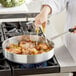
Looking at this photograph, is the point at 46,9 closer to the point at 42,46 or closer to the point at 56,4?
the point at 56,4

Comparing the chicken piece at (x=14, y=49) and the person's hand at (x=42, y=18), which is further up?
the person's hand at (x=42, y=18)

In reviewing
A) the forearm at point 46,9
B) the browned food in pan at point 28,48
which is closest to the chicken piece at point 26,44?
the browned food in pan at point 28,48

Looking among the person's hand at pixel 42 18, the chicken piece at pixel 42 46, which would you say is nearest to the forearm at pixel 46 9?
the person's hand at pixel 42 18

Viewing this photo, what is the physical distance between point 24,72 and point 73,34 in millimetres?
344

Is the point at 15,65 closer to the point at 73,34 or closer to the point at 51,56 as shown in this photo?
the point at 51,56

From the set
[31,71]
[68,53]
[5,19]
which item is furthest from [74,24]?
[5,19]

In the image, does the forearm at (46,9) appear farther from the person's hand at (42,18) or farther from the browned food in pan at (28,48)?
the browned food in pan at (28,48)

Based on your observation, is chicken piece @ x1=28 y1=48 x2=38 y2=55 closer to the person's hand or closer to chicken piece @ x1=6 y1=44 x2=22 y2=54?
chicken piece @ x1=6 y1=44 x2=22 y2=54

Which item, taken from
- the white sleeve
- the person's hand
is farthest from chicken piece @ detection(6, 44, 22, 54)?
the white sleeve

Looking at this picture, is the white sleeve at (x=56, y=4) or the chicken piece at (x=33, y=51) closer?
the chicken piece at (x=33, y=51)

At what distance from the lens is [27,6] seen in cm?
181

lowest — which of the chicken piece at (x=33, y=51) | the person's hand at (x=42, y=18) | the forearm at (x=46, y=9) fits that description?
the chicken piece at (x=33, y=51)

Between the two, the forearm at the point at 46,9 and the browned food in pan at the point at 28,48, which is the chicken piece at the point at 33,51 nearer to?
the browned food in pan at the point at 28,48

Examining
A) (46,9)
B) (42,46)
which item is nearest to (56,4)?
(46,9)
